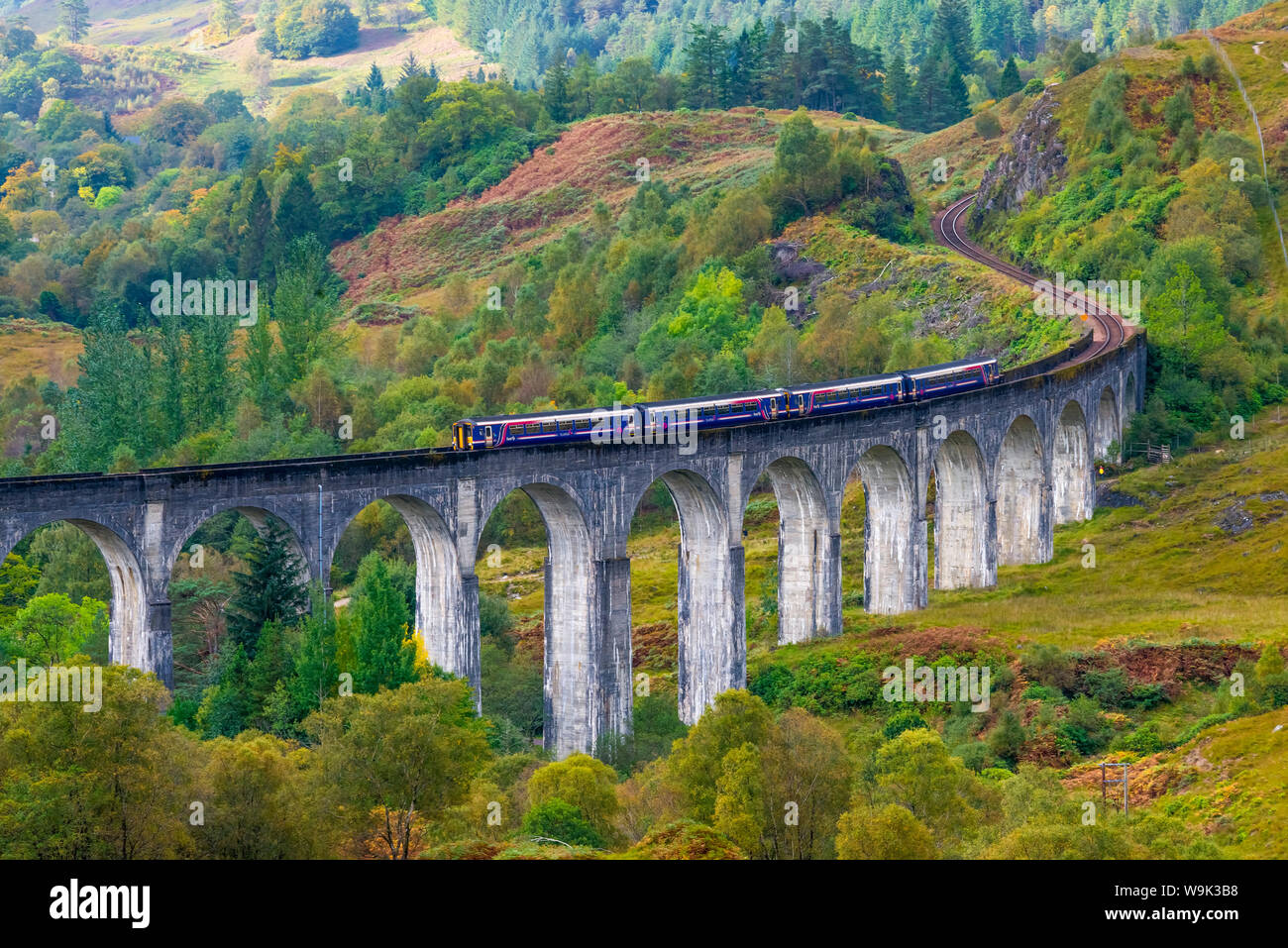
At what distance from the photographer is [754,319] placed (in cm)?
12462

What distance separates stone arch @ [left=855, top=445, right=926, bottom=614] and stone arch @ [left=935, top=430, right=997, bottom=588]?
620 centimetres

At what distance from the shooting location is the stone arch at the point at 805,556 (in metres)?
77.2

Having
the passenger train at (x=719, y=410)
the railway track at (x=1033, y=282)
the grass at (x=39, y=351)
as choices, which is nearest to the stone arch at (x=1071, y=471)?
the railway track at (x=1033, y=282)

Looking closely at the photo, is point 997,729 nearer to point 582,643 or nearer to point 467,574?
point 582,643

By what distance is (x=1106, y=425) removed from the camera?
10669 centimetres

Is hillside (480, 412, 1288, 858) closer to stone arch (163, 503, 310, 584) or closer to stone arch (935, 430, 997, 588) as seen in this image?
stone arch (935, 430, 997, 588)

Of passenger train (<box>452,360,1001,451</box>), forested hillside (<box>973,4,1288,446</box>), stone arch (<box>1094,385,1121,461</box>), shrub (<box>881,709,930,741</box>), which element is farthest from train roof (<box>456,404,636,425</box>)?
forested hillside (<box>973,4,1288,446</box>)

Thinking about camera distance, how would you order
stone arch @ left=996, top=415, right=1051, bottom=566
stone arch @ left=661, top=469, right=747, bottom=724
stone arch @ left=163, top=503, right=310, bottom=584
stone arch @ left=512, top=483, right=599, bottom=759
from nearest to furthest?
stone arch @ left=163, top=503, right=310, bottom=584, stone arch @ left=512, top=483, right=599, bottom=759, stone arch @ left=661, top=469, right=747, bottom=724, stone arch @ left=996, top=415, right=1051, bottom=566

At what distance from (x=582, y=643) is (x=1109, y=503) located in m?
46.7

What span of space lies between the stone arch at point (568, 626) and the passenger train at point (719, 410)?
9.01 feet

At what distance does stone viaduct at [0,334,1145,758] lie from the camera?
5522 cm

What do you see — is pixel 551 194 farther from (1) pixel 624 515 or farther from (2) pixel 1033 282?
(1) pixel 624 515

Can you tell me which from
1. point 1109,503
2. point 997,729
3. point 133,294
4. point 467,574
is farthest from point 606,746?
point 133,294

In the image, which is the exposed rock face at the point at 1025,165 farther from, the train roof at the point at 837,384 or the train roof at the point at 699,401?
the train roof at the point at 699,401
